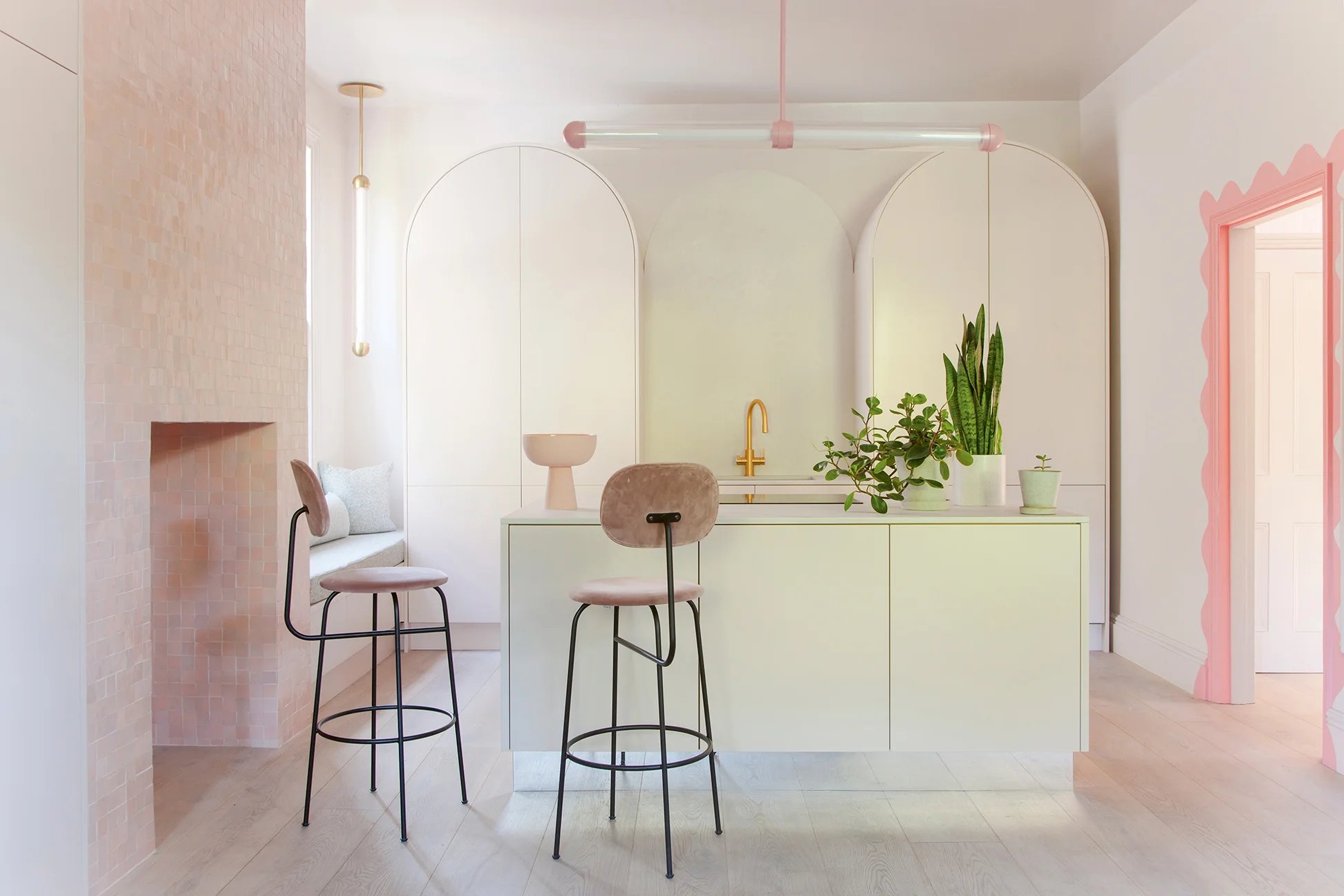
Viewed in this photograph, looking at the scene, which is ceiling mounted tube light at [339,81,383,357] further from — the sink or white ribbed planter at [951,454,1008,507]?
white ribbed planter at [951,454,1008,507]

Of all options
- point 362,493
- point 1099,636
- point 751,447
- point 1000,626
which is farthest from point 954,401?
point 362,493

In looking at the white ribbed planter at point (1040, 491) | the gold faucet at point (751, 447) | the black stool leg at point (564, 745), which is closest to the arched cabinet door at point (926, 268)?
the gold faucet at point (751, 447)

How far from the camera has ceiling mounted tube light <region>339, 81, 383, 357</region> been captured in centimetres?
535

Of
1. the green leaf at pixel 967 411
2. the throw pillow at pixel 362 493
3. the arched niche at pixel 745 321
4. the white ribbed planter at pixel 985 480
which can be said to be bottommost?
the throw pillow at pixel 362 493

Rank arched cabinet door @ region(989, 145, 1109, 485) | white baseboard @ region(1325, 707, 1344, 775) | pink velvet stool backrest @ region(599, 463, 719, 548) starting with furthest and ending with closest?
1. arched cabinet door @ region(989, 145, 1109, 485)
2. white baseboard @ region(1325, 707, 1344, 775)
3. pink velvet stool backrest @ region(599, 463, 719, 548)

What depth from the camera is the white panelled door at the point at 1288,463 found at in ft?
14.4

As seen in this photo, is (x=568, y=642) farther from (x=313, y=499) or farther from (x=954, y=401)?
(x=954, y=401)

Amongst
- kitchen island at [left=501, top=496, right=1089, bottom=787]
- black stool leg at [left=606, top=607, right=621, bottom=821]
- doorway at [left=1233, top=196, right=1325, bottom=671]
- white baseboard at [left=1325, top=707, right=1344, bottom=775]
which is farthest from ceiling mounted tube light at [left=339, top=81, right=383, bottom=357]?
white baseboard at [left=1325, top=707, right=1344, bottom=775]

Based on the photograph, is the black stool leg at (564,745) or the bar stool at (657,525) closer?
the bar stool at (657,525)

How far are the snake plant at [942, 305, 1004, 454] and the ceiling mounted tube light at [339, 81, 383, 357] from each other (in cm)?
362

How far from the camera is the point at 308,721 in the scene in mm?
3625

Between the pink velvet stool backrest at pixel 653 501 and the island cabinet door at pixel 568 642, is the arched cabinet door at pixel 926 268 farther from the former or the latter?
the pink velvet stool backrest at pixel 653 501

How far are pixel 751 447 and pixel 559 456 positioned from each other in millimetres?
2472

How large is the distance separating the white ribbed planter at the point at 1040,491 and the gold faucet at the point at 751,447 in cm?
243
